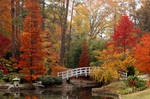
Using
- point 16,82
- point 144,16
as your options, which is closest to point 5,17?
point 16,82

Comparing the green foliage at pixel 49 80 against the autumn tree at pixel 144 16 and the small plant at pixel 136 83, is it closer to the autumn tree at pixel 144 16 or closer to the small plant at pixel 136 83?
the small plant at pixel 136 83

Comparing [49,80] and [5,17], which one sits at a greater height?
[5,17]

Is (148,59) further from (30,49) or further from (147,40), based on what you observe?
(30,49)

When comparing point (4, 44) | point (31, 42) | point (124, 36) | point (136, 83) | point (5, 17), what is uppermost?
point (5, 17)

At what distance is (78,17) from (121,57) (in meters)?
17.9

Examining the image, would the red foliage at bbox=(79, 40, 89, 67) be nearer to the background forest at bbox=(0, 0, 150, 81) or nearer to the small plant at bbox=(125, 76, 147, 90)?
the background forest at bbox=(0, 0, 150, 81)

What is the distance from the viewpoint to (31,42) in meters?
26.1

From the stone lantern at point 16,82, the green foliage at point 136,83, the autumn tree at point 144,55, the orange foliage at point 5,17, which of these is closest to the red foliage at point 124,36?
the autumn tree at point 144,55

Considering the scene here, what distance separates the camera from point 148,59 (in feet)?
84.0

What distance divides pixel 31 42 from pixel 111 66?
31.8 ft

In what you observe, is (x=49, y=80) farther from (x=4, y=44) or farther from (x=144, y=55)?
(x=144, y=55)

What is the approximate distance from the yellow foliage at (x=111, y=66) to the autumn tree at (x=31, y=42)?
6.95 m

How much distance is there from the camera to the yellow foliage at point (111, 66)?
2659cm

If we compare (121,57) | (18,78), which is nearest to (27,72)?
(18,78)
